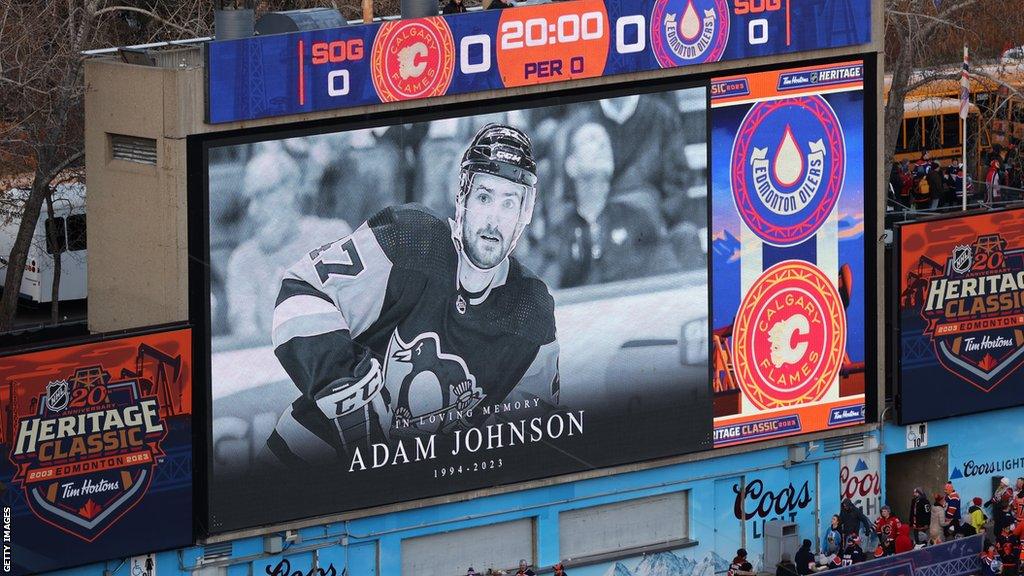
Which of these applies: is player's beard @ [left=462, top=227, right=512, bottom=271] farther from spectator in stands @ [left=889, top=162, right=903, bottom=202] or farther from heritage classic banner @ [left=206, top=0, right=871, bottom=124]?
spectator in stands @ [left=889, top=162, right=903, bottom=202]

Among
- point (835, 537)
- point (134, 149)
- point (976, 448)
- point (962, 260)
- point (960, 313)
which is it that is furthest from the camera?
point (976, 448)

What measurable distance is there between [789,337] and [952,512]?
4465mm

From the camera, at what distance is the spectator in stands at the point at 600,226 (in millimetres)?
28688

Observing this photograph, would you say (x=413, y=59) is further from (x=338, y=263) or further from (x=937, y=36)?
(x=937, y=36)

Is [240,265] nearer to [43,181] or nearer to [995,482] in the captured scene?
[43,181]

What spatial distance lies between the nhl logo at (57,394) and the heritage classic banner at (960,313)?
13057 mm

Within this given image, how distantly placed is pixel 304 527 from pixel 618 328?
5234 millimetres

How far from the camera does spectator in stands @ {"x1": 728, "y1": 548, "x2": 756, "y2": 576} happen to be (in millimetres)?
30234

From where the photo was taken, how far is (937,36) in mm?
41031

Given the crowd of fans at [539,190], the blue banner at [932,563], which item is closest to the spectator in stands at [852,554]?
the blue banner at [932,563]

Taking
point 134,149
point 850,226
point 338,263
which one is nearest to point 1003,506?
point 850,226

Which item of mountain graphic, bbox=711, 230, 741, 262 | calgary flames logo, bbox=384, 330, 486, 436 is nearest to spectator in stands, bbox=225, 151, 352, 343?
calgary flames logo, bbox=384, 330, 486, 436

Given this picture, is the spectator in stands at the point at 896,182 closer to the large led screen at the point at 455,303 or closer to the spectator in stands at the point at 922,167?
the spectator in stands at the point at 922,167

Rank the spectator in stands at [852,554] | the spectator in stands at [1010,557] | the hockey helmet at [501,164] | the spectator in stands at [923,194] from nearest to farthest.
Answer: the hockey helmet at [501,164] → the spectator in stands at [852,554] → the spectator in stands at [1010,557] → the spectator in stands at [923,194]
